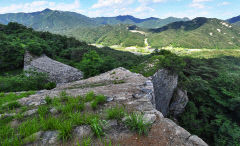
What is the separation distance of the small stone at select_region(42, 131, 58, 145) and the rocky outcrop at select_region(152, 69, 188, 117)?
8.98 meters

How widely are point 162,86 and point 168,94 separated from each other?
226 centimetres

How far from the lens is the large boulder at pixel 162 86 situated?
1031cm

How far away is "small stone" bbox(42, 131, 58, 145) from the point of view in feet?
7.47

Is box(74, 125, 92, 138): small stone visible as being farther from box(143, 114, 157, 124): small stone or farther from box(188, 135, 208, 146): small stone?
box(188, 135, 208, 146): small stone

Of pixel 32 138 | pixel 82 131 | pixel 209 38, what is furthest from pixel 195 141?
pixel 209 38

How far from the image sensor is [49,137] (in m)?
2.36

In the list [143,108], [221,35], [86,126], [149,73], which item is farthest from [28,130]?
[221,35]

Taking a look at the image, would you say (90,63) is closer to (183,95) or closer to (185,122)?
(183,95)

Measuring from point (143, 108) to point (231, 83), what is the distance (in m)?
17.6

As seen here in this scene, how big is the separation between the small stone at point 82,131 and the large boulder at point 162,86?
323 inches

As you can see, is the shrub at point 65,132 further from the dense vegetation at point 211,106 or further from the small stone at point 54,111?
the dense vegetation at point 211,106

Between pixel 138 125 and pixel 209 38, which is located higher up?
pixel 209 38

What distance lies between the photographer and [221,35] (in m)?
145

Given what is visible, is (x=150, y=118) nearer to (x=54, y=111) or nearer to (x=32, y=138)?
(x=32, y=138)
